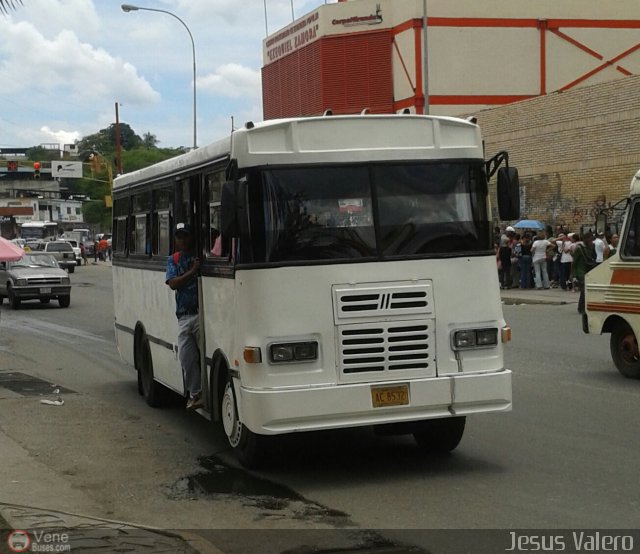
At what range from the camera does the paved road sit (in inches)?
A: 281

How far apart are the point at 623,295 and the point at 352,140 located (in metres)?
6.40

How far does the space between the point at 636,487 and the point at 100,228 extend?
468 feet

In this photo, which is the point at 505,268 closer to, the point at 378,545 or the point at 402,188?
the point at 402,188

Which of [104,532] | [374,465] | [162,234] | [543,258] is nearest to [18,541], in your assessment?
[104,532]

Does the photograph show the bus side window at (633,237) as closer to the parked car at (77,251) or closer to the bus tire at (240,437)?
the bus tire at (240,437)

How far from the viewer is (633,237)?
529 inches

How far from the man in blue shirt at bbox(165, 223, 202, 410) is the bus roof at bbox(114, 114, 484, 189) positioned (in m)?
1.31

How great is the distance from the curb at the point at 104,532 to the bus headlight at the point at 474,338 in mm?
2685

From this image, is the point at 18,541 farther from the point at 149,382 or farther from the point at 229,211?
the point at 149,382

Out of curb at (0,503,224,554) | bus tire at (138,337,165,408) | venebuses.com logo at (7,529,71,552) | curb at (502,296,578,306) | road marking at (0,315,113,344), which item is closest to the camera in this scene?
venebuses.com logo at (7,529,71,552)

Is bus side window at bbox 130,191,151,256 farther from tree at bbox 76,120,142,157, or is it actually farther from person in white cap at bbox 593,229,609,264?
tree at bbox 76,120,142,157

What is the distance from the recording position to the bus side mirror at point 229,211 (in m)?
8.04

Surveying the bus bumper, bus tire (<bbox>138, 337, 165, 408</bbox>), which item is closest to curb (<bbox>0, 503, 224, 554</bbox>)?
the bus bumper

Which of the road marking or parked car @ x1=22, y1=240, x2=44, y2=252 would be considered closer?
the road marking
